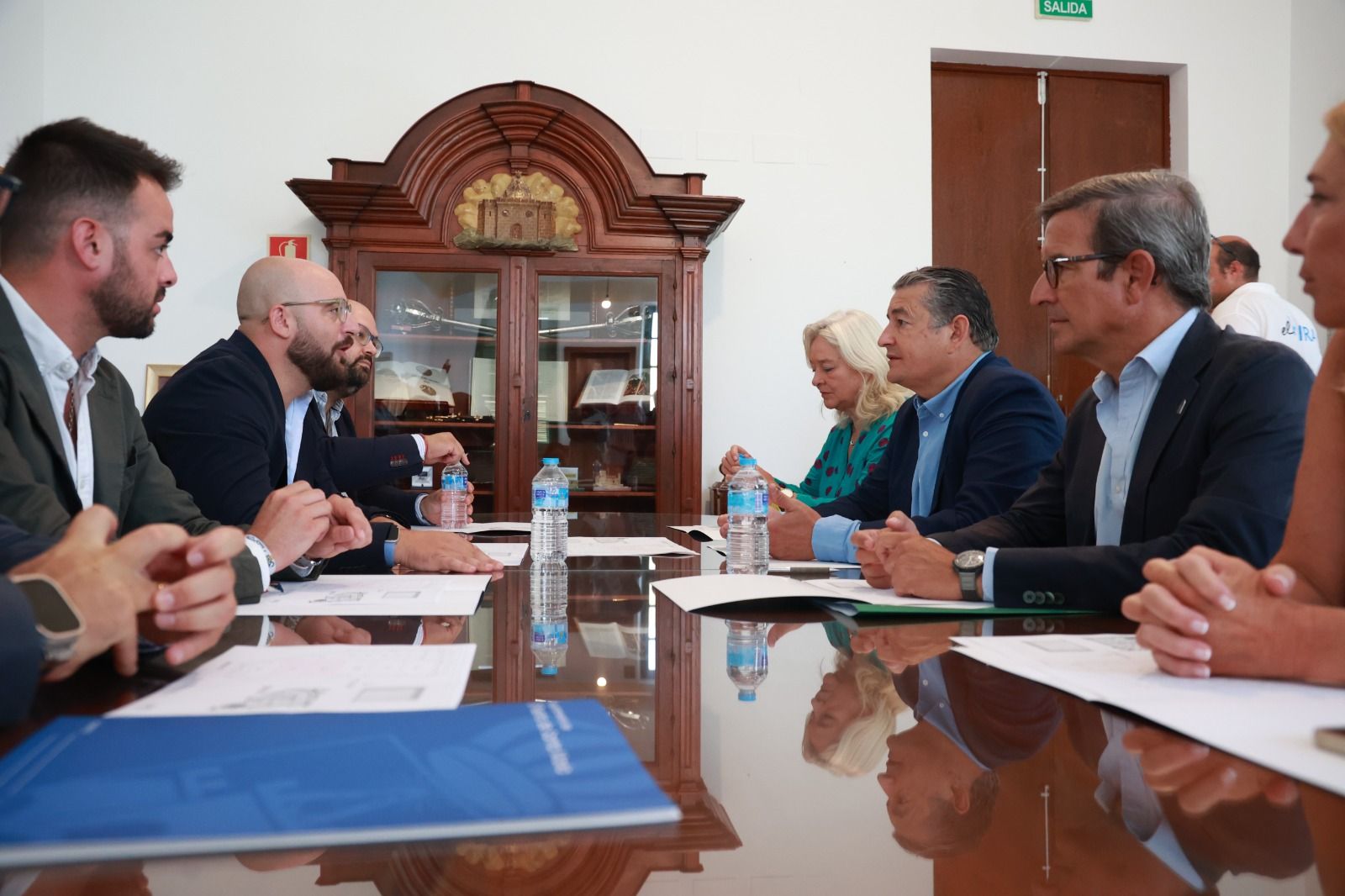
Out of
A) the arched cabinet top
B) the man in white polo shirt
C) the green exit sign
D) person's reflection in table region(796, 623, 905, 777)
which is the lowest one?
person's reflection in table region(796, 623, 905, 777)

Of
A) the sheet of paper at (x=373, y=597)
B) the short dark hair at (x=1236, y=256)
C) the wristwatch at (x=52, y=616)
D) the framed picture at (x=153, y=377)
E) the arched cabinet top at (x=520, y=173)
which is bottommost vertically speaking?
the sheet of paper at (x=373, y=597)

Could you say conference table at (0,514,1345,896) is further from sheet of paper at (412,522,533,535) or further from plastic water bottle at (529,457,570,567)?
sheet of paper at (412,522,533,535)

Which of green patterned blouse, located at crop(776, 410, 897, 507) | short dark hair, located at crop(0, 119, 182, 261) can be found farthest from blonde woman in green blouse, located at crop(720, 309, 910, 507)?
short dark hair, located at crop(0, 119, 182, 261)

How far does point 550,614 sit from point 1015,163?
5.04 m

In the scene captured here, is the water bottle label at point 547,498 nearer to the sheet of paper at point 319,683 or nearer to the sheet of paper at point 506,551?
the sheet of paper at point 506,551

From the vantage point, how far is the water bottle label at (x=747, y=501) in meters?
2.08

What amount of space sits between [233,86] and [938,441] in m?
4.05

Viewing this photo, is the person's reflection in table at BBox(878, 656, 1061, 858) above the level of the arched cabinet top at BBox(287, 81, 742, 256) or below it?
below

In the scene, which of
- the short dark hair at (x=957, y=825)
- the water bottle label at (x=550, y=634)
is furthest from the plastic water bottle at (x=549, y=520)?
the short dark hair at (x=957, y=825)

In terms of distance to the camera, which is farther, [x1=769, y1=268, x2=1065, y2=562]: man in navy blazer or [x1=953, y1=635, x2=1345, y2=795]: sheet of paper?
[x1=769, y1=268, x2=1065, y2=562]: man in navy blazer

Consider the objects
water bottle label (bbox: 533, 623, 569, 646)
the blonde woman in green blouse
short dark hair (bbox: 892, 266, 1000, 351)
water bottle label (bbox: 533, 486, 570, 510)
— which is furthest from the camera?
the blonde woman in green blouse

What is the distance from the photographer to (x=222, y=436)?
219 centimetres

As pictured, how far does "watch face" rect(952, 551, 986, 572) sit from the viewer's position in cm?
159

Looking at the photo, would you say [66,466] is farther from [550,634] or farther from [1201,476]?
[1201,476]
